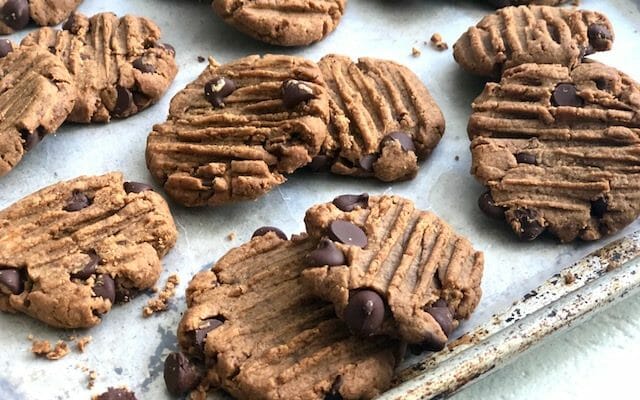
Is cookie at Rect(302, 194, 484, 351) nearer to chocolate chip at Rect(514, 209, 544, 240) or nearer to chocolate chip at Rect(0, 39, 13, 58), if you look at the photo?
chocolate chip at Rect(514, 209, 544, 240)

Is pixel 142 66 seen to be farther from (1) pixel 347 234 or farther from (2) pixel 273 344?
(2) pixel 273 344

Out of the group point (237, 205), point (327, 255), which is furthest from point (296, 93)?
point (327, 255)

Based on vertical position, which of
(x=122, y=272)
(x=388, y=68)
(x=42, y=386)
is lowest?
(x=42, y=386)

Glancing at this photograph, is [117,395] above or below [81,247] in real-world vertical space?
below

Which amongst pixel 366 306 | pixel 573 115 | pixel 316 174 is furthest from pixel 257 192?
pixel 573 115

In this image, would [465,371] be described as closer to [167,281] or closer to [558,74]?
[167,281]

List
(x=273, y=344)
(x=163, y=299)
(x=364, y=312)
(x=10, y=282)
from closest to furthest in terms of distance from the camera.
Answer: (x=364, y=312) < (x=273, y=344) < (x=10, y=282) < (x=163, y=299)

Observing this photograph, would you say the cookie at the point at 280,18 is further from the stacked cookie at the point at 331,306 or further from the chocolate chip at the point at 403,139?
the stacked cookie at the point at 331,306
